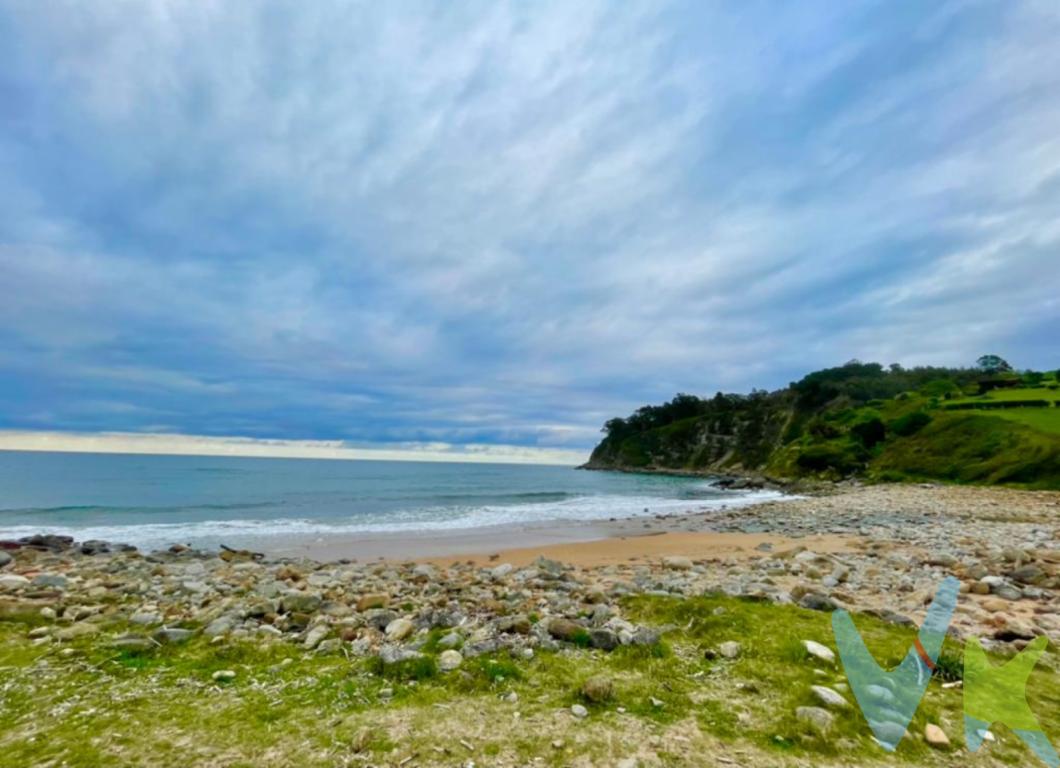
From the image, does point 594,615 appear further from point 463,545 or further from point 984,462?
point 984,462

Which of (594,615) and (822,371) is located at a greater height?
(822,371)

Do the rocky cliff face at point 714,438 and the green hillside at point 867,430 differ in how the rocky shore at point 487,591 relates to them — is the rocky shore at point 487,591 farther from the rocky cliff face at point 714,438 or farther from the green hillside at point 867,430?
the rocky cliff face at point 714,438

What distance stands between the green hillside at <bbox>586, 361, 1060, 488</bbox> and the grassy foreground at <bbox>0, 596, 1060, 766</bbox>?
4017 cm

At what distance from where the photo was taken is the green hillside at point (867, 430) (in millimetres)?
40281

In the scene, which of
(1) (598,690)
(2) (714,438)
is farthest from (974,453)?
(2) (714,438)

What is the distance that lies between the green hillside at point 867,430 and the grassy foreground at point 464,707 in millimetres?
40172

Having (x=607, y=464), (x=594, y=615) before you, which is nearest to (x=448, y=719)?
(x=594, y=615)

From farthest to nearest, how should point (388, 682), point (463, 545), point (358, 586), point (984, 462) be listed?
point (984, 462) < point (463, 545) < point (358, 586) < point (388, 682)

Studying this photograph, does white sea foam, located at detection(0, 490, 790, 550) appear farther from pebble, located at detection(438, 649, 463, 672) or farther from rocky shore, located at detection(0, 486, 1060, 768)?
pebble, located at detection(438, 649, 463, 672)

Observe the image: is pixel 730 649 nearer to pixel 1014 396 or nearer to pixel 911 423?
pixel 911 423

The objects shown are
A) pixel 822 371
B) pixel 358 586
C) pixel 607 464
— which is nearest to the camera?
pixel 358 586

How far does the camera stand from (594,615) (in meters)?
6.36

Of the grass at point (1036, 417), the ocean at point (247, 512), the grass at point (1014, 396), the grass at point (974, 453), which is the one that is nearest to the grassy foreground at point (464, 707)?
the ocean at point (247, 512)

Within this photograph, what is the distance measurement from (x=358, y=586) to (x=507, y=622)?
4917 millimetres
